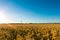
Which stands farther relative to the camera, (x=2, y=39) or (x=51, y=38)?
(x=51, y=38)

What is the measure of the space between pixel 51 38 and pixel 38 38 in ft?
3.63

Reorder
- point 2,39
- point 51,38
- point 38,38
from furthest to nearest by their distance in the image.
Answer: point 51,38
point 38,38
point 2,39

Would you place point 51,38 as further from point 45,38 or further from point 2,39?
point 2,39

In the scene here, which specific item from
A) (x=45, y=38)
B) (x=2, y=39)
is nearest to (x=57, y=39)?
(x=45, y=38)

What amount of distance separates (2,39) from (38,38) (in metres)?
2.50

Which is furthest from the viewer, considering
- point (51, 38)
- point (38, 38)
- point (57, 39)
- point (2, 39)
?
point (51, 38)

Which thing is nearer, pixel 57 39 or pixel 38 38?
pixel 57 39

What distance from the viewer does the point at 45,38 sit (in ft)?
28.3

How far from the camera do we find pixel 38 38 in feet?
28.5

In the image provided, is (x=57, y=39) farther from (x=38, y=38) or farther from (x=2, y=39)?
(x=2, y=39)

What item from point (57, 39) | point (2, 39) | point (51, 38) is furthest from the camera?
point (51, 38)

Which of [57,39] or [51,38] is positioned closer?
[57,39]

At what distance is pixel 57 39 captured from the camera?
816 cm

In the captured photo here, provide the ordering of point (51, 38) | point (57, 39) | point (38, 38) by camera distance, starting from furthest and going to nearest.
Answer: point (51, 38)
point (38, 38)
point (57, 39)
